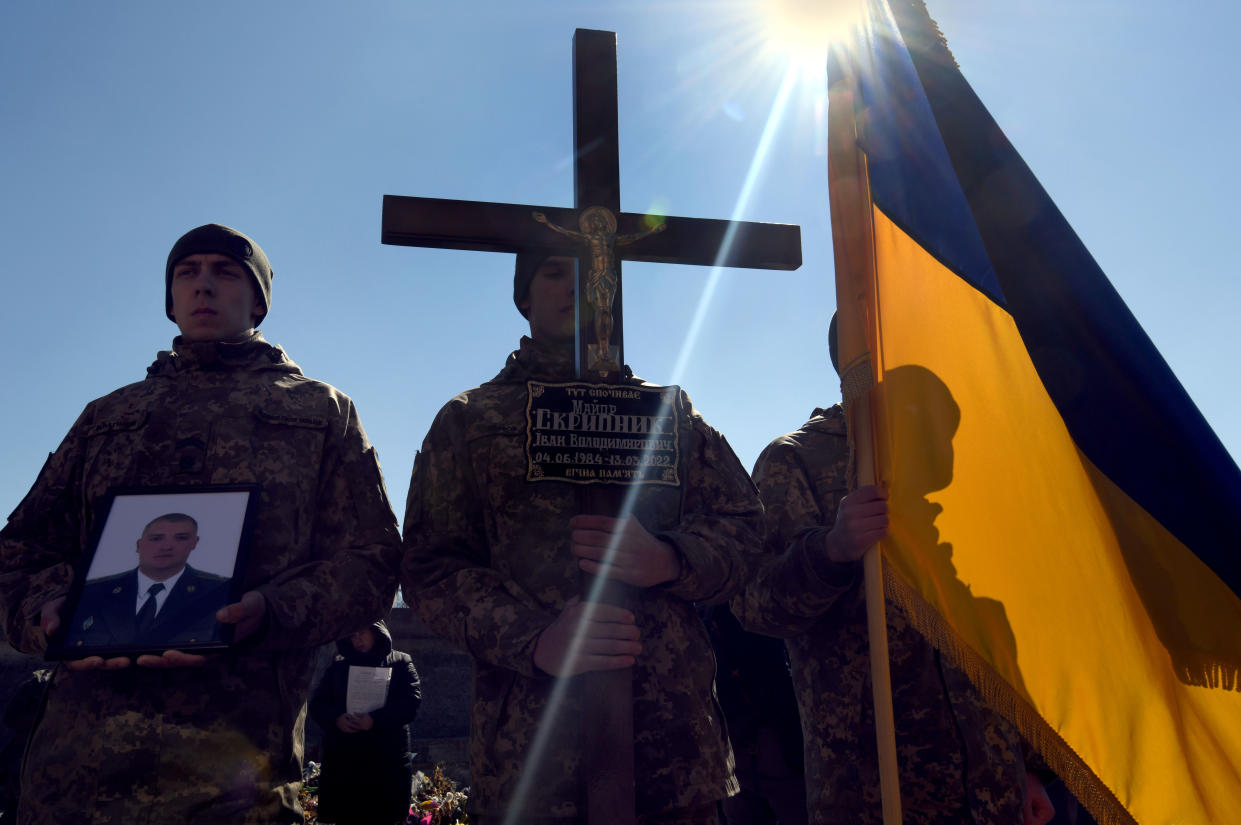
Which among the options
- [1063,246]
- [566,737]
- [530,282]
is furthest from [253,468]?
[1063,246]

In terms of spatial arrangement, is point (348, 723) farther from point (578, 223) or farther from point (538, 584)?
point (578, 223)

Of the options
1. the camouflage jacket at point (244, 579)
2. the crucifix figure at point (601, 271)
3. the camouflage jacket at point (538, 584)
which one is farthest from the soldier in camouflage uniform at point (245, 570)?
the crucifix figure at point (601, 271)

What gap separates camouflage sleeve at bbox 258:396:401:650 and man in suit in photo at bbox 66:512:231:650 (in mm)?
172

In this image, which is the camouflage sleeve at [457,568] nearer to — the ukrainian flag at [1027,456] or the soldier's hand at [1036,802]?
the ukrainian flag at [1027,456]

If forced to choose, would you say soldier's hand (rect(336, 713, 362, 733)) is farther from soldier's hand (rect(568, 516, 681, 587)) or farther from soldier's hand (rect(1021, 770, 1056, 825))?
soldier's hand (rect(1021, 770, 1056, 825))

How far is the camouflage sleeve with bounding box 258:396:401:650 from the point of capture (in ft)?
8.45

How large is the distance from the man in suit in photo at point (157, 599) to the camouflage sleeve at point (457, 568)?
57 centimetres

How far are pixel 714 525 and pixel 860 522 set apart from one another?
0.44 m

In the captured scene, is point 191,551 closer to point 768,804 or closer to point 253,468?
point 253,468

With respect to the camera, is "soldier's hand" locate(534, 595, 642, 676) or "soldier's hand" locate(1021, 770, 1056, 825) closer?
"soldier's hand" locate(534, 595, 642, 676)

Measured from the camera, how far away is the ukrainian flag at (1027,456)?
7.72 feet

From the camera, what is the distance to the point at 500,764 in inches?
95.3

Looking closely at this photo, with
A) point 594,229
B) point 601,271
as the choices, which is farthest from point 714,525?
point 594,229

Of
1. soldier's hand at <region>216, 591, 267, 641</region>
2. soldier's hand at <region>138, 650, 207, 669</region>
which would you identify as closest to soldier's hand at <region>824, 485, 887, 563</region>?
soldier's hand at <region>216, 591, 267, 641</region>
